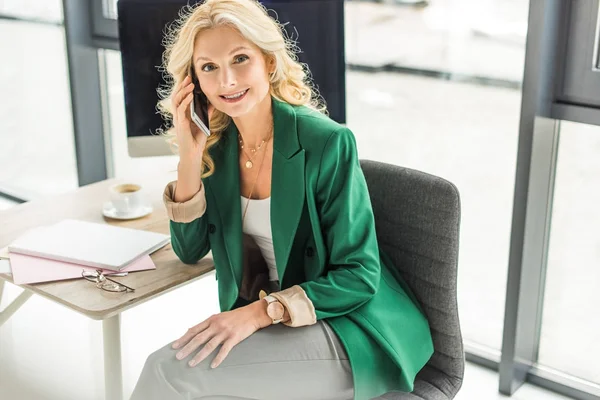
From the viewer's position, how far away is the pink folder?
5.20ft

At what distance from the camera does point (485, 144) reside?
230cm

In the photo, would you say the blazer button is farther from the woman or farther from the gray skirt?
the gray skirt

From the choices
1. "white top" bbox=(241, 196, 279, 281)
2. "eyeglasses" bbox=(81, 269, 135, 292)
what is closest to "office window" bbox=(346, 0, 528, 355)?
"white top" bbox=(241, 196, 279, 281)

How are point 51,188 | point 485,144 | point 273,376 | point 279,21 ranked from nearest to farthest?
point 273,376, point 279,21, point 485,144, point 51,188

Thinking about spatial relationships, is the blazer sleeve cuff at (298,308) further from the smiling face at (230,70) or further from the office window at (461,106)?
the office window at (461,106)

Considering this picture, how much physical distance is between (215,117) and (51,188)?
2.23 m

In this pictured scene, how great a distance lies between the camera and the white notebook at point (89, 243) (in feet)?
5.43

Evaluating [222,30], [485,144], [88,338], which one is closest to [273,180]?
[222,30]

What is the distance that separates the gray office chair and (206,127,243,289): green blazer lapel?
29 centimetres

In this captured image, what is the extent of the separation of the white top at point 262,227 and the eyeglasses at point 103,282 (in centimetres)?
28

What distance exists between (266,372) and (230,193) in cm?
42

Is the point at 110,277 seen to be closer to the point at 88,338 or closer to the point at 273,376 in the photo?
the point at 273,376

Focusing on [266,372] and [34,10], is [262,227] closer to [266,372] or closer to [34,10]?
[266,372]

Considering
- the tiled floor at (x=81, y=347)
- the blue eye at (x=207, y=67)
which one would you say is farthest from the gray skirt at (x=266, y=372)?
the tiled floor at (x=81, y=347)
